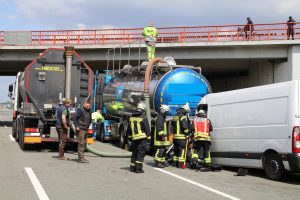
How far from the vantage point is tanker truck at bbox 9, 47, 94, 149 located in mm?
14672

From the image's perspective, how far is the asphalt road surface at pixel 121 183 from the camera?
7.82 metres

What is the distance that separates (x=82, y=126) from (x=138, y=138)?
2352 mm

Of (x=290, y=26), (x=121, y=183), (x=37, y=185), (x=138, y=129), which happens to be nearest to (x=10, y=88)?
(x=138, y=129)

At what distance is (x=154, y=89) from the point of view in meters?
14.2

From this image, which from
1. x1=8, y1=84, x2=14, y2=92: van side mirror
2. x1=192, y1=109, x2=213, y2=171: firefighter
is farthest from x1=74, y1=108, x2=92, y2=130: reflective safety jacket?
x1=8, y1=84, x2=14, y2=92: van side mirror

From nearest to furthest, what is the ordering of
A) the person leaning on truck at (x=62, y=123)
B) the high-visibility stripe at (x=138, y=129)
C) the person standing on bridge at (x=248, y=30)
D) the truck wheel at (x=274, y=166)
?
the truck wheel at (x=274, y=166), the high-visibility stripe at (x=138, y=129), the person leaning on truck at (x=62, y=123), the person standing on bridge at (x=248, y=30)

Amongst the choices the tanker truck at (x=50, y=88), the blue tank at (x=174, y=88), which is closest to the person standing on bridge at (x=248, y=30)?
the blue tank at (x=174, y=88)

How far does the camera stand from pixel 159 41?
29.1 meters

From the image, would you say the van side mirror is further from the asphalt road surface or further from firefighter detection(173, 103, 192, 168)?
firefighter detection(173, 103, 192, 168)

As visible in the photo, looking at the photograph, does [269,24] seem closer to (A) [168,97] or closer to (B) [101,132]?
(B) [101,132]

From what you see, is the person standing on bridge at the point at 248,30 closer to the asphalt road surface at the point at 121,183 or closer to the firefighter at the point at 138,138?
the asphalt road surface at the point at 121,183

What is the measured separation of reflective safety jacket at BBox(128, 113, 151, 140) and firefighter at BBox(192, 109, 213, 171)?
1530 mm

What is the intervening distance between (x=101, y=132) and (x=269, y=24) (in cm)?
1284

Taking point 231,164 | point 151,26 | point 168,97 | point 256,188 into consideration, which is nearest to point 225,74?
point 151,26
